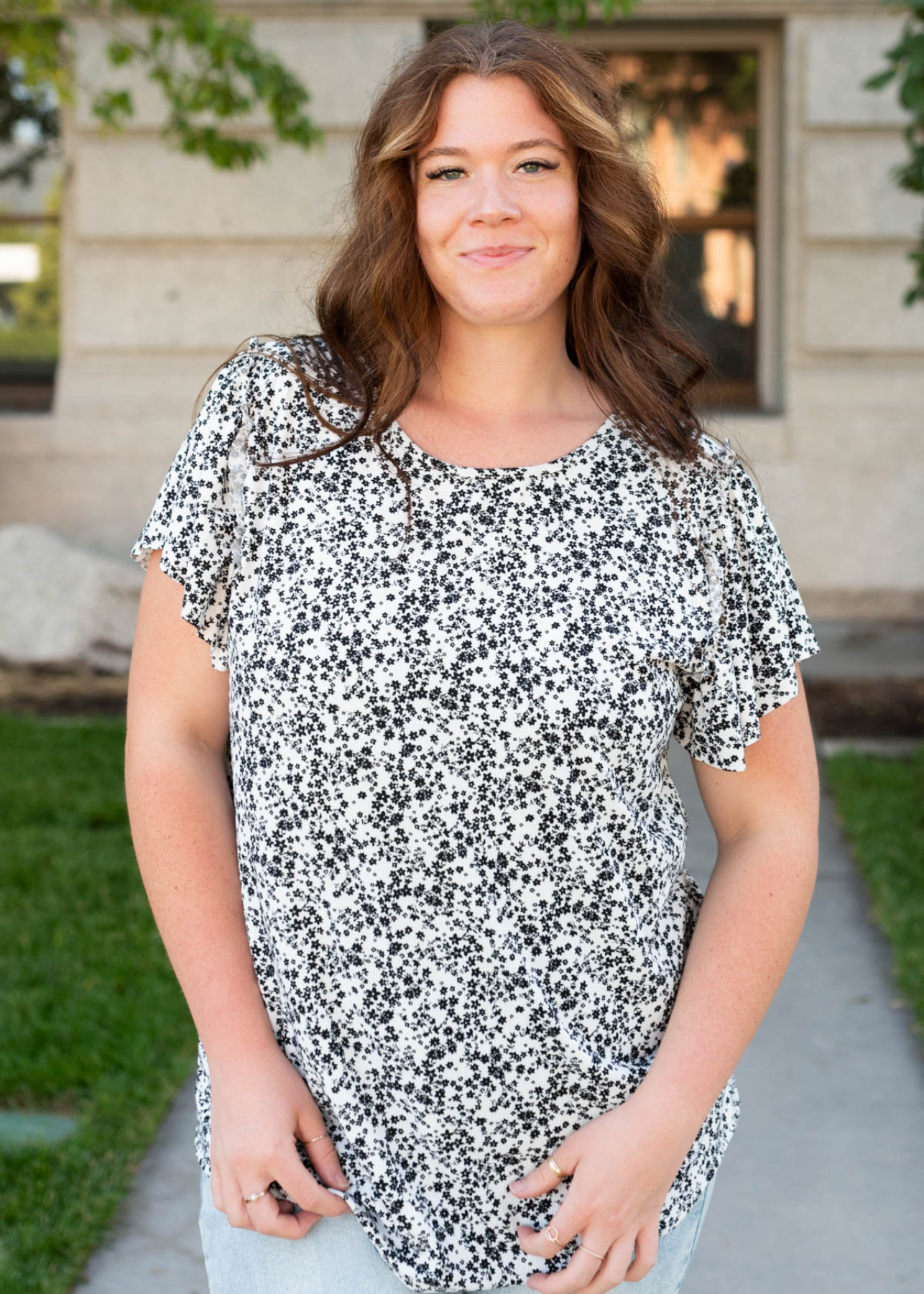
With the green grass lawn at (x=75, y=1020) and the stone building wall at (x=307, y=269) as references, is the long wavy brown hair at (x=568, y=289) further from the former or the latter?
the stone building wall at (x=307, y=269)

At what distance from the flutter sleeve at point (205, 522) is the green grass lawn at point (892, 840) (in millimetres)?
2844

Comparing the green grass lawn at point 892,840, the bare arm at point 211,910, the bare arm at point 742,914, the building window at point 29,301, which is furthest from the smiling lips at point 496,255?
the building window at point 29,301

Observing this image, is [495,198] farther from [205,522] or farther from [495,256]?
[205,522]

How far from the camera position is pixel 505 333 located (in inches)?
69.1

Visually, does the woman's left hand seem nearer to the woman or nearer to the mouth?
the woman

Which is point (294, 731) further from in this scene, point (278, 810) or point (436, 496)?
point (436, 496)

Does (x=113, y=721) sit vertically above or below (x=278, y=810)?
below

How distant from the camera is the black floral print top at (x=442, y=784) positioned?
154cm

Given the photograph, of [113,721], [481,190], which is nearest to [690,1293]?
[481,190]

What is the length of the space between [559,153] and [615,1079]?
1073 mm

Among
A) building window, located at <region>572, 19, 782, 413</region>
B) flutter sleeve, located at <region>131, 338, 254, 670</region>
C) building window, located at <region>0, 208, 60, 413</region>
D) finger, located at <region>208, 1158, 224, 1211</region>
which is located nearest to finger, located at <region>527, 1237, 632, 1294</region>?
finger, located at <region>208, 1158, 224, 1211</region>

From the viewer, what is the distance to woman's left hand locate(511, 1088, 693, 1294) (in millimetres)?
1546

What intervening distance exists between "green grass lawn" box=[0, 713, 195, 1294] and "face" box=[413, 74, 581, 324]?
2.09m

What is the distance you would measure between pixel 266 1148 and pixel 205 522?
681 millimetres
